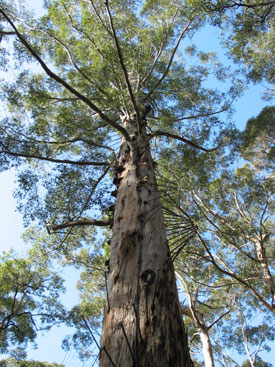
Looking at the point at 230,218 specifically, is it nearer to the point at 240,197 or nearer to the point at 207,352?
the point at 240,197

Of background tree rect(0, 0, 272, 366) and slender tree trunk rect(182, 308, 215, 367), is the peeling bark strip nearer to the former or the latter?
background tree rect(0, 0, 272, 366)

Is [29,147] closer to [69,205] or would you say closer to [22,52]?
[69,205]

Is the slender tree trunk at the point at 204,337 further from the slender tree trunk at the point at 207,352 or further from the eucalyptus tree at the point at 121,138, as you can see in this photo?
the eucalyptus tree at the point at 121,138

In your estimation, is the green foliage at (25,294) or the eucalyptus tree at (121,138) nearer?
the eucalyptus tree at (121,138)

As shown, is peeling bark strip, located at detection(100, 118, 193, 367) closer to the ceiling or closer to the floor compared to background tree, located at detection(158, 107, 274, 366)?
closer to the floor

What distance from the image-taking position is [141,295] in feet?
5.97

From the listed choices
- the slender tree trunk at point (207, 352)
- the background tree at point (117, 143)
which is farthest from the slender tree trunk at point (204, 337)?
the background tree at point (117, 143)

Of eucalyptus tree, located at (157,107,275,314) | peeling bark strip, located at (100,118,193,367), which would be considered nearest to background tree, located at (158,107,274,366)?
eucalyptus tree, located at (157,107,275,314)

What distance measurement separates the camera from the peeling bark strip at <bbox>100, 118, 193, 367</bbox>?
1.52m

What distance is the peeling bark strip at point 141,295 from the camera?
1.52 meters

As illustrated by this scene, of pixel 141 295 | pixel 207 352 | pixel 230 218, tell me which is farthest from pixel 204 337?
pixel 141 295

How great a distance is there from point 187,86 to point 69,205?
19.1 ft

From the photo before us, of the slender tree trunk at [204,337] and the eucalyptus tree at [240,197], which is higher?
the eucalyptus tree at [240,197]

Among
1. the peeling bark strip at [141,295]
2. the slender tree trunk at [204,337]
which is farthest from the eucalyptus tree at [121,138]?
the slender tree trunk at [204,337]
